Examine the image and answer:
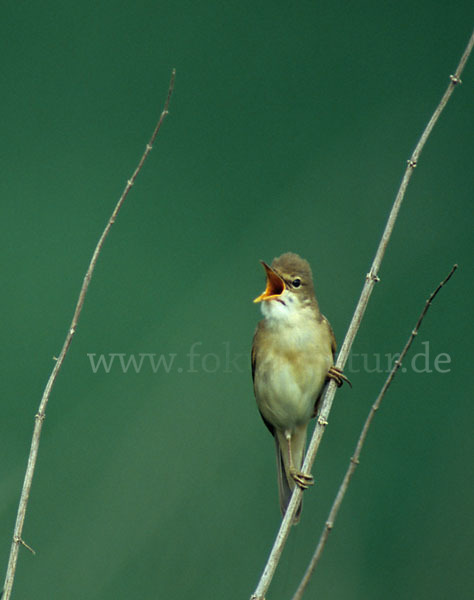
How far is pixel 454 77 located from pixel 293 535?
88 cm

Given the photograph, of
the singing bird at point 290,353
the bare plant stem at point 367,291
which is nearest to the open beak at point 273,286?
the singing bird at point 290,353

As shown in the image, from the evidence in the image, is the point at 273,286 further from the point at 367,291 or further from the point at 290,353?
the point at 367,291

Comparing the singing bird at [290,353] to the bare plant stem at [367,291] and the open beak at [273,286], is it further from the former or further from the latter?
the bare plant stem at [367,291]

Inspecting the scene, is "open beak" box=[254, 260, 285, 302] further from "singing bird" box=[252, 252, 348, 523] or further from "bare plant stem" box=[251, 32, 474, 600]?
"bare plant stem" box=[251, 32, 474, 600]

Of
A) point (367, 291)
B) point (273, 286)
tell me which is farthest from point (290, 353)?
point (367, 291)

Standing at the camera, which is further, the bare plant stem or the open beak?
the open beak

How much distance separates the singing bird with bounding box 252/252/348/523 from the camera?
4.58 ft

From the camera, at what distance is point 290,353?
4.83ft

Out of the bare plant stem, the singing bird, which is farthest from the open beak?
the bare plant stem

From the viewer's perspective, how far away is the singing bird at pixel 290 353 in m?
1.40

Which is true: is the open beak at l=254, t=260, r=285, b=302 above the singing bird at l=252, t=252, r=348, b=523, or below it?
above

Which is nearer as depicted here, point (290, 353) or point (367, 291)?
point (367, 291)

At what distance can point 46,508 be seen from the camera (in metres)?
1.56

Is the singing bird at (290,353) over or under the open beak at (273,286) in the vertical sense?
under
